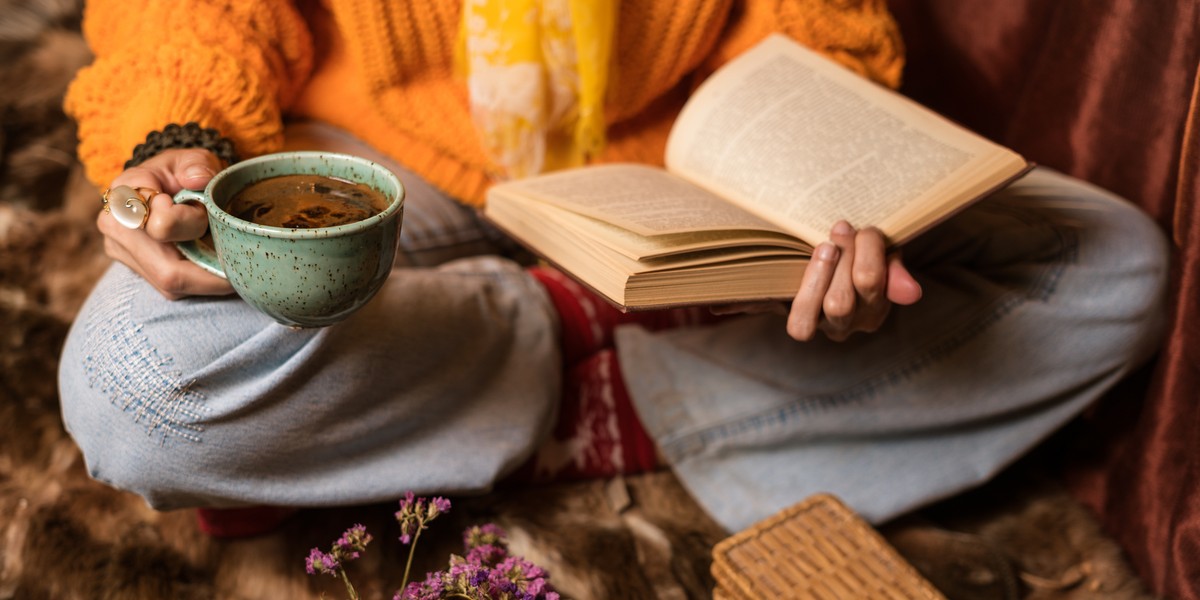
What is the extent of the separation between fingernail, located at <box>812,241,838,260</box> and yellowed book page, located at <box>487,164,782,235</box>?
34 millimetres

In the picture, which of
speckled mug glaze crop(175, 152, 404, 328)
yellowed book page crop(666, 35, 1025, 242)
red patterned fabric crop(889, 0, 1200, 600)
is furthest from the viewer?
red patterned fabric crop(889, 0, 1200, 600)

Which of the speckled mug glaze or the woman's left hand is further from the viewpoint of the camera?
the woman's left hand

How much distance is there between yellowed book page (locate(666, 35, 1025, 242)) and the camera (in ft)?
2.44

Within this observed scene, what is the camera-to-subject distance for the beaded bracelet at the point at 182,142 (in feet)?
2.39

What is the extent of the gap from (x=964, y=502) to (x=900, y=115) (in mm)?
461

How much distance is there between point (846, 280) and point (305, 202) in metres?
0.40

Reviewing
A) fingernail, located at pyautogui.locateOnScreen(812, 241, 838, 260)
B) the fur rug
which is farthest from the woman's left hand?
the fur rug

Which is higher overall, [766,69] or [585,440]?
[766,69]

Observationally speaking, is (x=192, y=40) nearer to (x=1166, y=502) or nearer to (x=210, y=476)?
(x=210, y=476)

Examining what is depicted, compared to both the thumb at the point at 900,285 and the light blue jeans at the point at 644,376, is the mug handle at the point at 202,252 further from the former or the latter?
the thumb at the point at 900,285

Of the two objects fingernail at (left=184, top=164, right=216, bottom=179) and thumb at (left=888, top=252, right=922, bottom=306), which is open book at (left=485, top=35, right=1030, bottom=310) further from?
fingernail at (left=184, top=164, right=216, bottom=179)

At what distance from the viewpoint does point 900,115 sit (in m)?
0.82

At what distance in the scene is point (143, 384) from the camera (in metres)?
0.76

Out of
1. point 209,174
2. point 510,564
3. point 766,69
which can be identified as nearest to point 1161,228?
point 766,69
